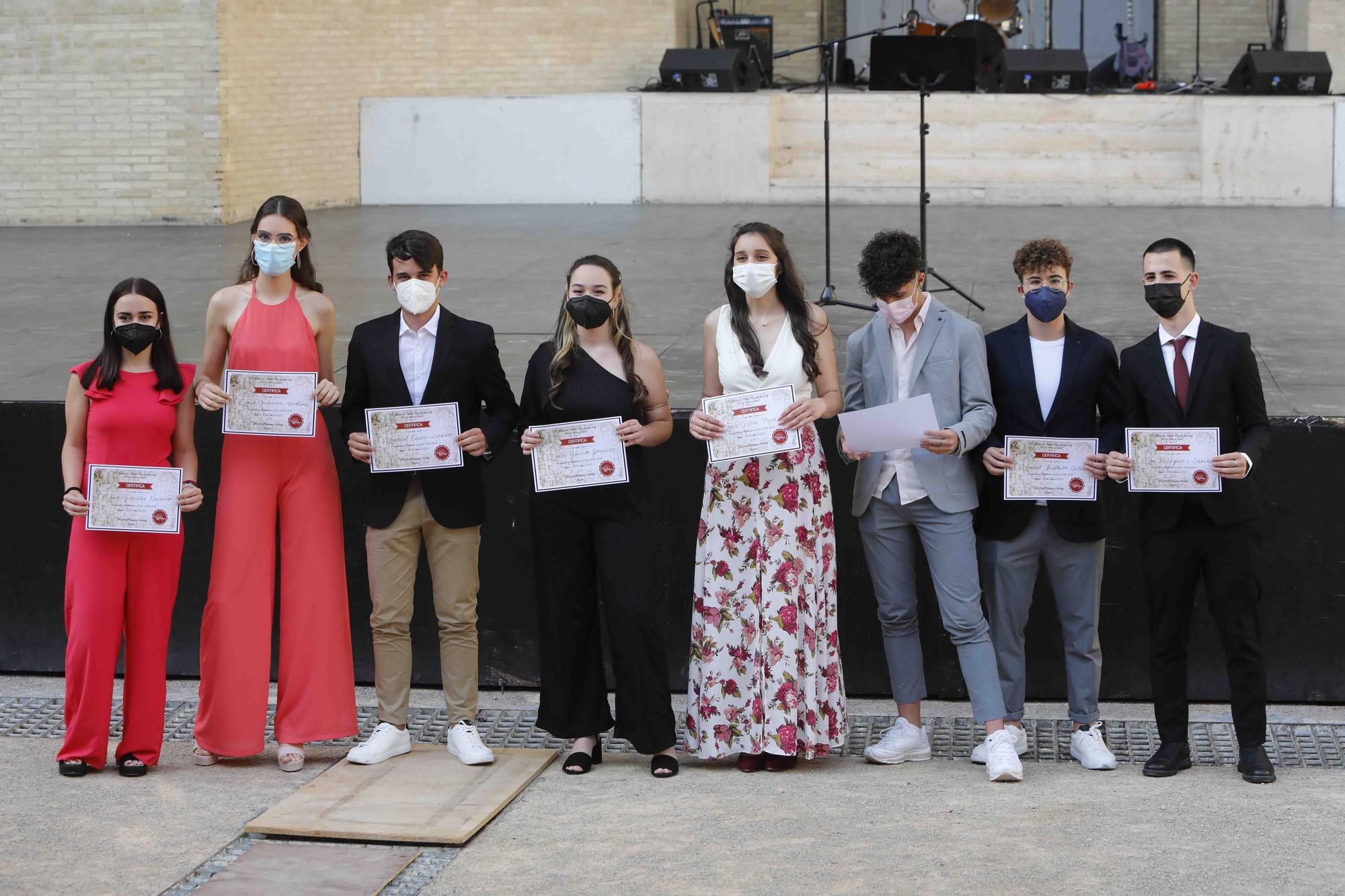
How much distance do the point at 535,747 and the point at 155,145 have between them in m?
10.8

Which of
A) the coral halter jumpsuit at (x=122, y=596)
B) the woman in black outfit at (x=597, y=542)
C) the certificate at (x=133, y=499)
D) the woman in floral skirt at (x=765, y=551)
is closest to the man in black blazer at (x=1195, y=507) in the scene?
the woman in floral skirt at (x=765, y=551)

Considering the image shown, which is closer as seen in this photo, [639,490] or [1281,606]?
[639,490]

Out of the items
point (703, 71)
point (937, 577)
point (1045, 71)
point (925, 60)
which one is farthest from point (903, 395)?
point (1045, 71)

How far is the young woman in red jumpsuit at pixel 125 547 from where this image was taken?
4.84m

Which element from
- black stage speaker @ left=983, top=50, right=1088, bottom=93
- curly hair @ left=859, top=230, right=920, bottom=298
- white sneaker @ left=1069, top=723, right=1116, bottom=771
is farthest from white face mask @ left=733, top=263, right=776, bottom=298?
black stage speaker @ left=983, top=50, right=1088, bottom=93

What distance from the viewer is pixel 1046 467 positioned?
478cm

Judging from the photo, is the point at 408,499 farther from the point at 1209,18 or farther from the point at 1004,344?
the point at 1209,18

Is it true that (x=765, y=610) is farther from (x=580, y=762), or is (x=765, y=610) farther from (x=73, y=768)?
(x=73, y=768)

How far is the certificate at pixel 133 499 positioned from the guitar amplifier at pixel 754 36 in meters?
13.5

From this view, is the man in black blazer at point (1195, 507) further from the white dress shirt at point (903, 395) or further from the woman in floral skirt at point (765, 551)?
the woman in floral skirt at point (765, 551)

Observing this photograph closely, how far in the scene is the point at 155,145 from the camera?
14.4 m

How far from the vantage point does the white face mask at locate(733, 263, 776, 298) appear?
4738 millimetres

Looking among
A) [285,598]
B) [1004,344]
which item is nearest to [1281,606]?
[1004,344]

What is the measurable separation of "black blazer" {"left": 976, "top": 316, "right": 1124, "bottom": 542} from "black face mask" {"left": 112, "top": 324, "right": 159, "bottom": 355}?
259 centimetres
